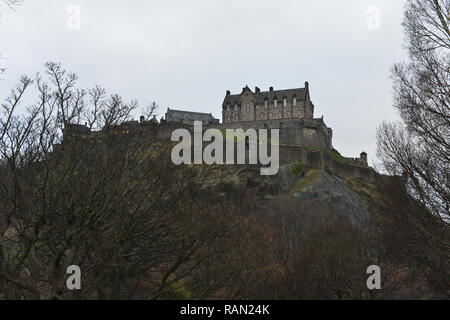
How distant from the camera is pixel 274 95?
304ft

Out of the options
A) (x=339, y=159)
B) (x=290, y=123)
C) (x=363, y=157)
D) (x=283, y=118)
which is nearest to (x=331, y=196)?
(x=339, y=159)

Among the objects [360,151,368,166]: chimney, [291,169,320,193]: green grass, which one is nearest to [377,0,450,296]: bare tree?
[291,169,320,193]: green grass

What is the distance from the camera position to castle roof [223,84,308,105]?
91406mm

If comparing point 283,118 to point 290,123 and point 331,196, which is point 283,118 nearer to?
point 290,123

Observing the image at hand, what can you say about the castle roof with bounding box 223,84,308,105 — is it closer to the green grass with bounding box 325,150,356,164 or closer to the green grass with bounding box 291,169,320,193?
the green grass with bounding box 325,150,356,164

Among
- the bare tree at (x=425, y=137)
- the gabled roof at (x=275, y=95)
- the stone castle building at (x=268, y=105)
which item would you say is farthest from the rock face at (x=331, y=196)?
the bare tree at (x=425, y=137)

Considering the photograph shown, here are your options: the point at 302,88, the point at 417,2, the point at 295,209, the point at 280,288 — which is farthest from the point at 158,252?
the point at 302,88

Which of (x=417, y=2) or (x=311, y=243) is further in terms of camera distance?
(x=311, y=243)

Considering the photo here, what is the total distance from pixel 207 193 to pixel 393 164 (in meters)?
6.55

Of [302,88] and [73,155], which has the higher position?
[302,88]

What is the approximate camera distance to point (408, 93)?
554 inches

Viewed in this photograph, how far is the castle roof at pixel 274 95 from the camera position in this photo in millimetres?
91406

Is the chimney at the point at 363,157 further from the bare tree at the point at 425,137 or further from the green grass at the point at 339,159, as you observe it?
the bare tree at the point at 425,137
